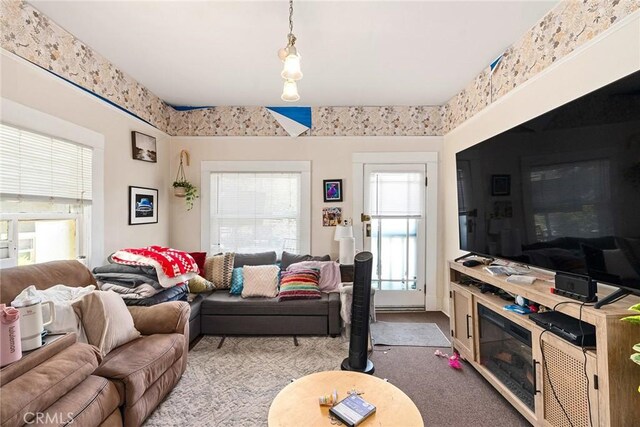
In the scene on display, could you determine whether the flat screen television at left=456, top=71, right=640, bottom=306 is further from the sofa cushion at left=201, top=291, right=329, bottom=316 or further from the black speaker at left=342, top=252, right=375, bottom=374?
the sofa cushion at left=201, top=291, right=329, bottom=316

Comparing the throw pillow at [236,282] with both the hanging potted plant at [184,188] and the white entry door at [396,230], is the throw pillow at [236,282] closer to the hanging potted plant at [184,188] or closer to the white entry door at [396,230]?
the hanging potted plant at [184,188]

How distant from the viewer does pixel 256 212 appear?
395 cm

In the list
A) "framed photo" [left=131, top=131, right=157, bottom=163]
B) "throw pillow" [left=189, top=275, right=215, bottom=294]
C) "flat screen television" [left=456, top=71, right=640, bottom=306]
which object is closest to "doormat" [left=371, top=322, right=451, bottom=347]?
"flat screen television" [left=456, top=71, right=640, bottom=306]

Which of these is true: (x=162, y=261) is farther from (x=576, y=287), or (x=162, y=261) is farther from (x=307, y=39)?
(x=576, y=287)

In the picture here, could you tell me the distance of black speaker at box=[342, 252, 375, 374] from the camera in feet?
7.85

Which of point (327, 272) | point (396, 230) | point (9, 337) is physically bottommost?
point (327, 272)

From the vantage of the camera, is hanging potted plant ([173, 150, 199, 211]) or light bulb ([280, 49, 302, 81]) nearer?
light bulb ([280, 49, 302, 81])

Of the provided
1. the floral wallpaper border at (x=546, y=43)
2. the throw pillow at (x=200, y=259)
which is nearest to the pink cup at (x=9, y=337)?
the throw pillow at (x=200, y=259)

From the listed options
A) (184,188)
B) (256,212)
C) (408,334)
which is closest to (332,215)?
(256,212)

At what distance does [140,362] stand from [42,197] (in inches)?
55.4

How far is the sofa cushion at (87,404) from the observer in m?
1.33

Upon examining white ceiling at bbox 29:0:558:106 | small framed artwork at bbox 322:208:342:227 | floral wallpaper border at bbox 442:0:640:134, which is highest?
white ceiling at bbox 29:0:558:106

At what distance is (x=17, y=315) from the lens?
1.38m

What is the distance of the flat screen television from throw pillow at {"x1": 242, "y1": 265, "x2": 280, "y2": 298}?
83.4 inches
